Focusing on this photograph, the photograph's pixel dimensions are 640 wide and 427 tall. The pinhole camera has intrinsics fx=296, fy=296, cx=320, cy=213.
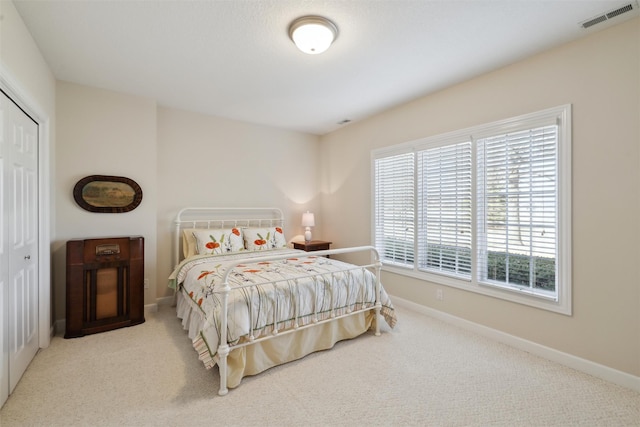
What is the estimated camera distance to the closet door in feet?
6.41

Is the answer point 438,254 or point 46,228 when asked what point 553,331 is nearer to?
point 438,254

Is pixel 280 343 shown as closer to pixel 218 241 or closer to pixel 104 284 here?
pixel 218 241

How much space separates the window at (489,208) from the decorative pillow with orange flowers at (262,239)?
159 centimetres

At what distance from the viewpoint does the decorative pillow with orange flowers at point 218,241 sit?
375 centimetres

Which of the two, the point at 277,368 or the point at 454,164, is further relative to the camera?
the point at 454,164

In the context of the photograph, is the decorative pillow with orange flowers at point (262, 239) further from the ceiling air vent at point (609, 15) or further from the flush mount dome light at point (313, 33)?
the ceiling air vent at point (609, 15)

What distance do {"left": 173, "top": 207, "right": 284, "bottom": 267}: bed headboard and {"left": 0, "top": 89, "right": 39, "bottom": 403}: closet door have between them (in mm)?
1504

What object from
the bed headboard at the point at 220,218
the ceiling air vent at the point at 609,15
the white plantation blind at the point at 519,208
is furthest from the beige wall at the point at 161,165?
the ceiling air vent at the point at 609,15

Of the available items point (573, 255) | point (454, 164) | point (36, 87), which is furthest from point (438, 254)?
point (36, 87)

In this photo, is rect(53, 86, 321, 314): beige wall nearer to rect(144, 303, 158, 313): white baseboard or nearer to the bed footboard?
rect(144, 303, 158, 313): white baseboard

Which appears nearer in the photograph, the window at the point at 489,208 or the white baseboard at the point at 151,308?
the window at the point at 489,208

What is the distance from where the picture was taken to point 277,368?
7.97 ft

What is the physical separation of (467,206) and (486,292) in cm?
91

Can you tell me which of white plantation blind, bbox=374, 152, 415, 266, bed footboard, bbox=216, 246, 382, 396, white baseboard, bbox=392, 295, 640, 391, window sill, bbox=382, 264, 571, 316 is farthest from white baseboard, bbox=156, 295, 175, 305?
white baseboard, bbox=392, 295, 640, 391
